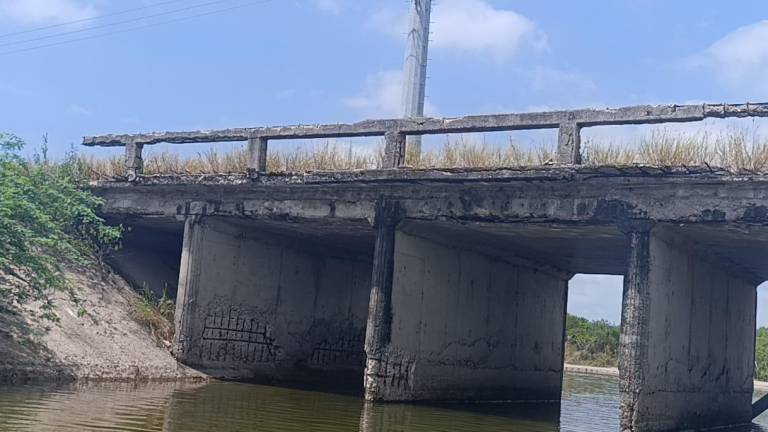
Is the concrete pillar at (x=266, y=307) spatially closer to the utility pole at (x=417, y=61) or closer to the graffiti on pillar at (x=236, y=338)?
the graffiti on pillar at (x=236, y=338)

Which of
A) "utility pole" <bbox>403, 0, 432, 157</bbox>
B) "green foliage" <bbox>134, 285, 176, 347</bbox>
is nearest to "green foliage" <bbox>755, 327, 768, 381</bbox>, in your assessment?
"utility pole" <bbox>403, 0, 432, 157</bbox>

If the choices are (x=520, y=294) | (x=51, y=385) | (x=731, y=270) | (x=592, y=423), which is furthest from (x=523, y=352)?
(x=51, y=385)

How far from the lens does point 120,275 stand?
687 inches

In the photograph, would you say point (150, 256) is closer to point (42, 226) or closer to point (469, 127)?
point (42, 226)

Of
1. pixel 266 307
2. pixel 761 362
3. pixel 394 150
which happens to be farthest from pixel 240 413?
pixel 761 362

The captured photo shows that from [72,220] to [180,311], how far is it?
9.18 feet

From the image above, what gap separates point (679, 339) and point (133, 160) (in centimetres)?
1025

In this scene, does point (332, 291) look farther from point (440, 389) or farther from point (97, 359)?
point (97, 359)

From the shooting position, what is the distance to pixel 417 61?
83.8 feet

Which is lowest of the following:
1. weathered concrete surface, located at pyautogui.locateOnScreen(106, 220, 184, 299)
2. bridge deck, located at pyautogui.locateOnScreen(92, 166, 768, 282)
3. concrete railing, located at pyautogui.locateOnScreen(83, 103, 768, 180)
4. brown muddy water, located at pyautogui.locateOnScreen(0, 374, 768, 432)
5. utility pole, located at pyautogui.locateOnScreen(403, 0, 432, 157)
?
brown muddy water, located at pyautogui.locateOnScreen(0, 374, 768, 432)

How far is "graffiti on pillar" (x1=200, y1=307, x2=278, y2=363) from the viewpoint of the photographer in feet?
52.1

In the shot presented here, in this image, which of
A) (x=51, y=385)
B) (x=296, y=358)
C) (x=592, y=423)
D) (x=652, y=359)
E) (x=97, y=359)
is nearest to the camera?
(x=652, y=359)

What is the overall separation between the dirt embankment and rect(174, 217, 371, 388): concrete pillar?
0.76 meters

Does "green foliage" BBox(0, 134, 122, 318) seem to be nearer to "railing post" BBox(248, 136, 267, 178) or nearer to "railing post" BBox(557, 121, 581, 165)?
"railing post" BBox(248, 136, 267, 178)
